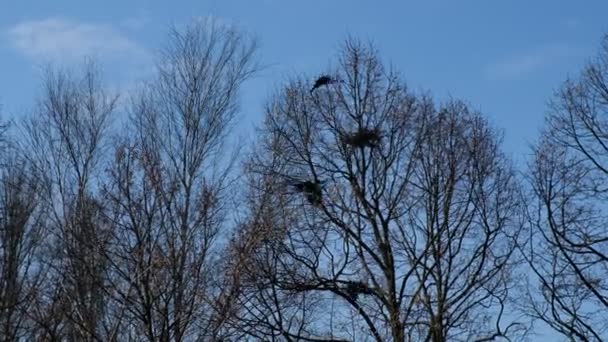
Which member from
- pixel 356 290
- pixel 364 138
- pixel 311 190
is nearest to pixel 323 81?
pixel 364 138

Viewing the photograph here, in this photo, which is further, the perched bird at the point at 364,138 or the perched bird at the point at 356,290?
the perched bird at the point at 364,138

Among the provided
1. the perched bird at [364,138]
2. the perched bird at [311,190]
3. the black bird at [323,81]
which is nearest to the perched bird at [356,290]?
the perched bird at [311,190]

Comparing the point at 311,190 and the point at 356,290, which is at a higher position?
the point at 311,190

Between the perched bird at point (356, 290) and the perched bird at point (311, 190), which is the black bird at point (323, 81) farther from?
the perched bird at point (356, 290)

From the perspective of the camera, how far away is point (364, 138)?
21.6 metres

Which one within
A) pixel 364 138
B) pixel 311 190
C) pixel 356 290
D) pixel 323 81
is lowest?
pixel 356 290

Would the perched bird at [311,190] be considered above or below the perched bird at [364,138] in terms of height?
below

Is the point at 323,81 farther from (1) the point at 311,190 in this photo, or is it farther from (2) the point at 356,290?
(2) the point at 356,290

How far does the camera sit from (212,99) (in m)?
18.6

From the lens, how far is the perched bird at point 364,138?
2164 cm

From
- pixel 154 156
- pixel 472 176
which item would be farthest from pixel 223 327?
pixel 472 176

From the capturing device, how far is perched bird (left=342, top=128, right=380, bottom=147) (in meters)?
21.6

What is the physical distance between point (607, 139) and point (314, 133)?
18.8 ft

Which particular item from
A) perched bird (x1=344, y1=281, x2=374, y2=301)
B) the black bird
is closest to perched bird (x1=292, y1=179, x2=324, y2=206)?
perched bird (x1=344, y1=281, x2=374, y2=301)
